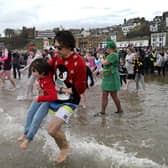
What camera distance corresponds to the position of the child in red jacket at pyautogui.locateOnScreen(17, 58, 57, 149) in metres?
3.69

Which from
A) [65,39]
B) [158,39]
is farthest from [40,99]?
[158,39]

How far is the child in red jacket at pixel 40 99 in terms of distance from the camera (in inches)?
145

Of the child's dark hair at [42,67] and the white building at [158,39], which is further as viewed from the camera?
the white building at [158,39]

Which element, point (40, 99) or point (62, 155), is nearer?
point (40, 99)

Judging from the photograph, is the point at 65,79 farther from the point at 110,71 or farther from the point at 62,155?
the point at 110,71

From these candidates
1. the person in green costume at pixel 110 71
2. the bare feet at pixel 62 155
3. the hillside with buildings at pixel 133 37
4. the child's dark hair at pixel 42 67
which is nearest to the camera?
the child's dark hair at pixel 42 67

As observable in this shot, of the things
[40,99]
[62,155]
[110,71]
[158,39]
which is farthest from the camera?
[158,39]

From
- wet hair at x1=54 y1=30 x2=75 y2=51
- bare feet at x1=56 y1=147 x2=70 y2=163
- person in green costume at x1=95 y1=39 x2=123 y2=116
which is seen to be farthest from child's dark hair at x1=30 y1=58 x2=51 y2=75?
person in green costume at x1=95 y1=39 x2=123 y2=116

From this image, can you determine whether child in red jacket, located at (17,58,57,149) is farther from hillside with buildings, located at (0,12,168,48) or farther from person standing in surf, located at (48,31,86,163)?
hillside with buildings, located at (0,12,168,48)

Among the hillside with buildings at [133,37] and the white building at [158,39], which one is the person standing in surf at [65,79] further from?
the white building at [158,39]

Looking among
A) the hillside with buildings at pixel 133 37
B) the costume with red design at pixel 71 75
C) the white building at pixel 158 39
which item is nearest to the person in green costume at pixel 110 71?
the costume with red design at pixel 71 75

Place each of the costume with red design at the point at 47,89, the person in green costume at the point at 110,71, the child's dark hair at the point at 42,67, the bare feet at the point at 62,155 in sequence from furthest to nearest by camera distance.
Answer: the person in green costume at the point at 110,71 < the bare feet at the point at 62,155 < the child's dark hair at the point at 42,67 < the costume with red design at the point at 47,89

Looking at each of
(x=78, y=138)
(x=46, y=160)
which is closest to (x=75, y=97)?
(x=46, y=160)

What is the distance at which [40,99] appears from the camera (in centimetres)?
366
